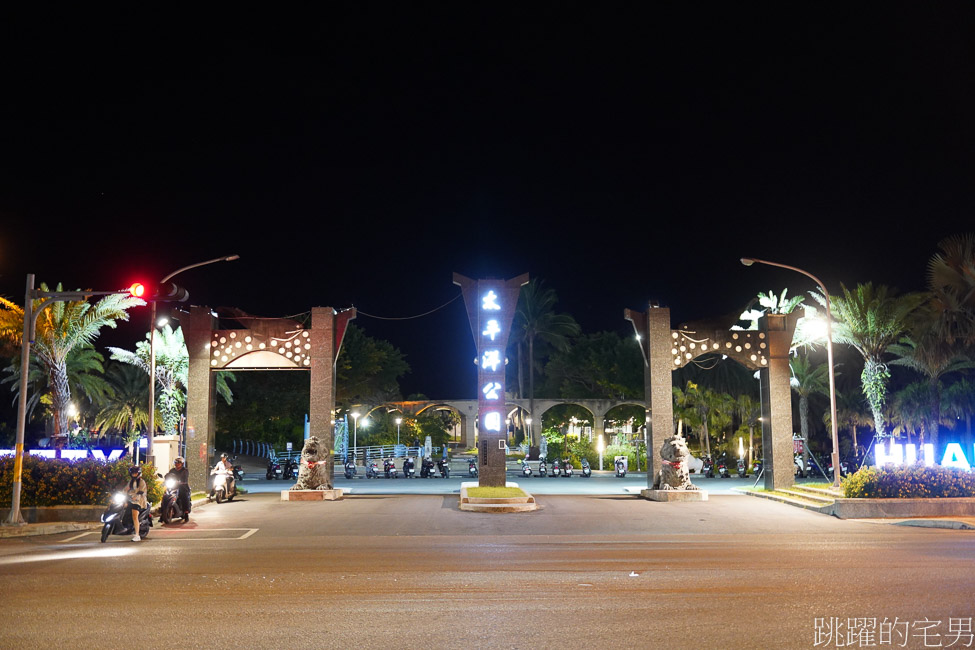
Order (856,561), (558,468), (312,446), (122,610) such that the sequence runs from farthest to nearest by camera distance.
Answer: (558,468)
(312,446)
(856,561)
(122,610)

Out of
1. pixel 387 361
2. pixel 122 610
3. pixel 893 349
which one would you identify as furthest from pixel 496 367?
pixel 387 361

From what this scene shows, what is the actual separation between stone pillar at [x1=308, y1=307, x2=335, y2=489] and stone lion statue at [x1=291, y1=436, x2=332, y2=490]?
1.15m

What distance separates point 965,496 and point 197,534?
743 inches

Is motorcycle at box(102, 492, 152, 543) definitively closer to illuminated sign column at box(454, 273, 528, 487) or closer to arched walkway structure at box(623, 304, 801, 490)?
illuminated sign column at box(454, 273, 528, 487)

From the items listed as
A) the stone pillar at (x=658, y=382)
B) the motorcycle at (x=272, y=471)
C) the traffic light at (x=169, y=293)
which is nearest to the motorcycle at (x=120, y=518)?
the traffic light at (x=169, y=293)

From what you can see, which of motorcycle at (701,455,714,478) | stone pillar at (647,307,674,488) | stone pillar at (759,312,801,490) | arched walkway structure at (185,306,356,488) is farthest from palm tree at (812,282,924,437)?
arched walkway structure at (185,306,356,488)

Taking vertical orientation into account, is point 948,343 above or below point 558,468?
above

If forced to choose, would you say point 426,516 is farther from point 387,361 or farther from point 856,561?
point 387,361

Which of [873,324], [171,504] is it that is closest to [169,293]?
[171,504]

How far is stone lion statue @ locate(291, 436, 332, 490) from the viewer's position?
26359 millimetres

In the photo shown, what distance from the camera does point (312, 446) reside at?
86.8 feet

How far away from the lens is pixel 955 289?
1133 inches

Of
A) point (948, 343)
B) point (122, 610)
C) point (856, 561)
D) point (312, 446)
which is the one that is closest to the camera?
point (122, 610)

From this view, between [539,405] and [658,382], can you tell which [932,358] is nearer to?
[658,382]
